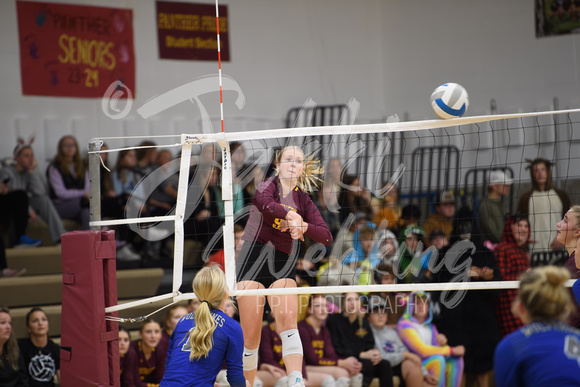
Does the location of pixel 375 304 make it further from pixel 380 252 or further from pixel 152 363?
pixel 152 363

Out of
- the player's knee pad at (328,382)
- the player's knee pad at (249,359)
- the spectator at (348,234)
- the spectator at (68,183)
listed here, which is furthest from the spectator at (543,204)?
the spectator at (68,183)

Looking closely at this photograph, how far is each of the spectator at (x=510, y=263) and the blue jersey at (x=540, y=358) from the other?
Answer: 12.9 ft

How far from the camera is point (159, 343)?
5992 millimetres

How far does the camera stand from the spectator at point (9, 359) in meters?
5.37

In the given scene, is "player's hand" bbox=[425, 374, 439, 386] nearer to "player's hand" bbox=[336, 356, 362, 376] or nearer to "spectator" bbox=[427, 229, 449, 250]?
"player's hand" bbox=[336, 356, 362, 376]

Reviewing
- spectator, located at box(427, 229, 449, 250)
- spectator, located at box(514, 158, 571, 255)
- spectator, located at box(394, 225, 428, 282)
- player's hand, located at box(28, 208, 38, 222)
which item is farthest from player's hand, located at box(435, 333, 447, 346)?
player's hand, located at box(28, 208, 38, 222)

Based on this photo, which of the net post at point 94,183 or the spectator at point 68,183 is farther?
the spectator at point 68,183

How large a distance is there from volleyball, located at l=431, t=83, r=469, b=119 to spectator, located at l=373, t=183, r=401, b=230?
3.40 metres

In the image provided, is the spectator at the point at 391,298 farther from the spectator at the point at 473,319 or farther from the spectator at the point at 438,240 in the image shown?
the spectator at the point at 438,240

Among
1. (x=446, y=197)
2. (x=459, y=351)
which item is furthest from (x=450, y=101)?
(x=446, y=197)

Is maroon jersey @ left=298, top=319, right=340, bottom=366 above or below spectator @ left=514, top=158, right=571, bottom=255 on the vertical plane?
below

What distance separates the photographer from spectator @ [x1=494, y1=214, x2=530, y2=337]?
639 centimetres

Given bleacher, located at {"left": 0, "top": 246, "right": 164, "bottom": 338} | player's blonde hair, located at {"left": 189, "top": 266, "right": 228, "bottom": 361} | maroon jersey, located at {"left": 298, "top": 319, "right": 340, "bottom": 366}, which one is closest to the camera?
player's blonde hair, located at {"left": 189, "top": 266, "right": 228, "bottom": 361}

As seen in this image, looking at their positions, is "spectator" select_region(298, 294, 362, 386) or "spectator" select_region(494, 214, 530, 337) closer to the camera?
"spectator" select_region(298, 294, 362, 386)
